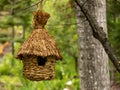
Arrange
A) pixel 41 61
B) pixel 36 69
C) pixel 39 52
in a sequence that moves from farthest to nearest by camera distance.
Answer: pixel 41 61 < pixel 36 69 < pixel 39 52

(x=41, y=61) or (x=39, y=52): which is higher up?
(x=39, y=52)

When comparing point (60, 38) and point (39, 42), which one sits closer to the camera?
point (39, 42)

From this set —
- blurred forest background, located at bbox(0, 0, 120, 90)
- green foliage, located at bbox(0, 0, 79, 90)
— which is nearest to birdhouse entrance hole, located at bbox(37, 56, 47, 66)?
blurred forest background, located at bbox(0, 0, 120, 90)

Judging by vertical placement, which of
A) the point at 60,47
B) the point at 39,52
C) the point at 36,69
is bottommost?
the point at 60,47

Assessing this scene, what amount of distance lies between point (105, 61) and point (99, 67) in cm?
11

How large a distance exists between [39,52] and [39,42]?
0.30ft

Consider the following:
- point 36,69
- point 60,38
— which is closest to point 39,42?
point 36,69

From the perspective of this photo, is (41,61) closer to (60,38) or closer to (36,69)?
(36,69)

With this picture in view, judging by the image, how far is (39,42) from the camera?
13.0 feet

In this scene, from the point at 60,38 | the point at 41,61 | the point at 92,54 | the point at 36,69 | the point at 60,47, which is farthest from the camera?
the point at 60,47

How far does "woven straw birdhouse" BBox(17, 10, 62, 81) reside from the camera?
155 inches

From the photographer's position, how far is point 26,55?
4078mm

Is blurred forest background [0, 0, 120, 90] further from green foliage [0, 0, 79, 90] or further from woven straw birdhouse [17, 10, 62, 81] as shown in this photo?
woven straw birdhouse [17, 10, 62, 81]

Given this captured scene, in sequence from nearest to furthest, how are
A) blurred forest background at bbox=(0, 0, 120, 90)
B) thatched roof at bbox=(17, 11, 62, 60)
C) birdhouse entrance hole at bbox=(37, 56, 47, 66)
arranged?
1. thatched roof at bbox=(17, 11, 62, 60)
2. birdhouse entrance hole at bbox=(37, 56, 47, 66)
3. blurred forest background at bbox=(0, 0, 120, 90)
